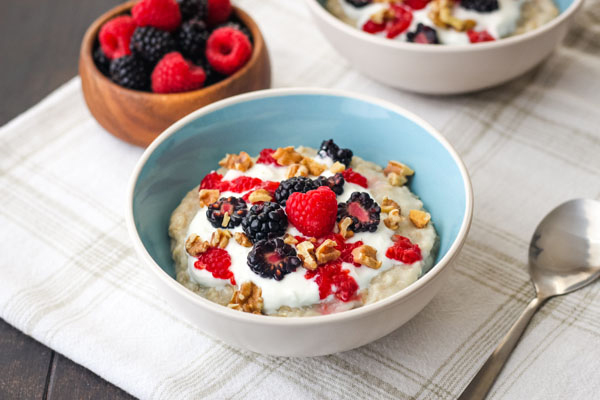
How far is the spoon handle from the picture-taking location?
4.51 ft

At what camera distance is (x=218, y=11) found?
82.7 inches

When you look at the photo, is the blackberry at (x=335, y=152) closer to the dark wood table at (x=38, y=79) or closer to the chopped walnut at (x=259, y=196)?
the chopped walnut at (x=259, y=196)

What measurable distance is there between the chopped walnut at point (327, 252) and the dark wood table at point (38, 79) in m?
0.54

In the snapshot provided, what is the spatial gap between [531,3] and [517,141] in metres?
0.52

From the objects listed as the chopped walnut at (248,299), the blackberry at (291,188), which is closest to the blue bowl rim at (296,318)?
the chopped walnut at (248,299)

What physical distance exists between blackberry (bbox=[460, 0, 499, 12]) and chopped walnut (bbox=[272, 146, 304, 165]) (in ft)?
2.83

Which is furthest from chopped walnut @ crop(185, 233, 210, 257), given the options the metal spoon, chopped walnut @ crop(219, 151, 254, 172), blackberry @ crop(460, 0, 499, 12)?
blackberry @ crop(460, 0, 499, 12)

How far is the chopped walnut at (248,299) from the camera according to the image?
1.34 metres

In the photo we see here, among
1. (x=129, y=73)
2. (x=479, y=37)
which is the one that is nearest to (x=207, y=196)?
(x=129, y=73)

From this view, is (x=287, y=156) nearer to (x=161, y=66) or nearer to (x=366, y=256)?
(x=366, y=256)

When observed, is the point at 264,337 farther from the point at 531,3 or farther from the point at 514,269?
the point at 531,3

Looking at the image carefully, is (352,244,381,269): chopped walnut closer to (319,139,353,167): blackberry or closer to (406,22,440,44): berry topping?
(319,139,353,167): blackberry

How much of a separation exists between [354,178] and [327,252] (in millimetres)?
284

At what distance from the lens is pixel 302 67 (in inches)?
92.8
